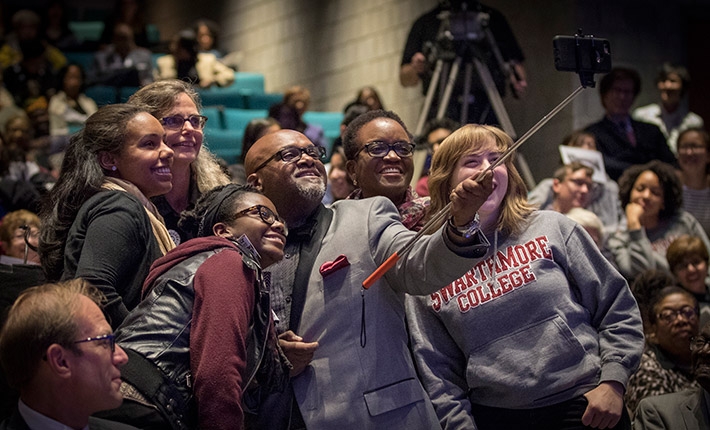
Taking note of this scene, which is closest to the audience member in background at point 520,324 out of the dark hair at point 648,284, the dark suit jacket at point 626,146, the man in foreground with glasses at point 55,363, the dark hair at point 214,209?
the dark hair at point 214,209

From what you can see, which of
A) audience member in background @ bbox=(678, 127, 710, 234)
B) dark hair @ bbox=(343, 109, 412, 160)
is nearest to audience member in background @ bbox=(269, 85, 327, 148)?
audience member in background @ bbox=(678, 127, 710, 234)

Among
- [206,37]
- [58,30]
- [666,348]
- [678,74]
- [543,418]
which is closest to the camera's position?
[543,418]

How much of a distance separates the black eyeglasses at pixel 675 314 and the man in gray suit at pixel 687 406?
2.06 ft

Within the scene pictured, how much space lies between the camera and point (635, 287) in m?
4.38

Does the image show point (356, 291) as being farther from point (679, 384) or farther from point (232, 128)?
point (232, 128)

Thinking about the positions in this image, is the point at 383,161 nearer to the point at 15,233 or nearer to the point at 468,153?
the point at 468,153

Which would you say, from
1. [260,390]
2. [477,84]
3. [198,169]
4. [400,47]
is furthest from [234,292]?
[400,47]

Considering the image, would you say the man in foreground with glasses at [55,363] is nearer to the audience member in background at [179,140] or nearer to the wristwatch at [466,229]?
the wristwatch at [466,229]

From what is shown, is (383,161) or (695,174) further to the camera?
(695,174)

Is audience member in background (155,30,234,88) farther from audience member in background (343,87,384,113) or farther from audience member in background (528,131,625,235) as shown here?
audience member in background (528,131,625,235)

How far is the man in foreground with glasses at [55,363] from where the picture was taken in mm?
2057

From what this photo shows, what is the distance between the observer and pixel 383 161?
10.3 ft

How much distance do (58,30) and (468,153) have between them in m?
7.36

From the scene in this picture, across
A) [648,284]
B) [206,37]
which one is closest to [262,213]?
[648,284]
